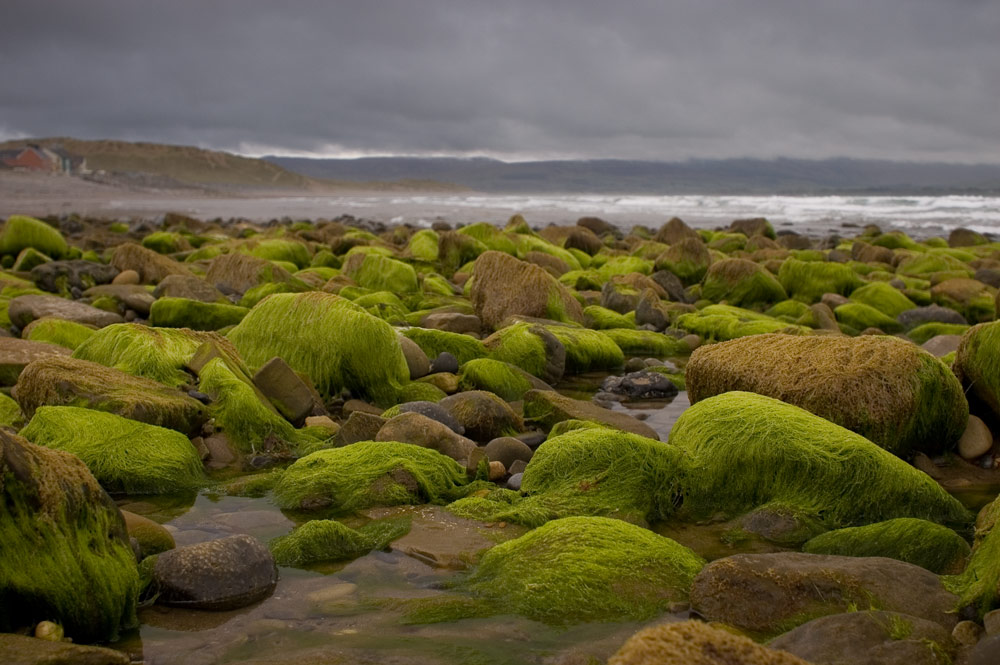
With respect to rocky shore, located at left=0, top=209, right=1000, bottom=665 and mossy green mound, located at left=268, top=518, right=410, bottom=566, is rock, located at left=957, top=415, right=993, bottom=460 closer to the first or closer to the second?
rocky shore, located at left=0, top=209, right=1000, bottom=665

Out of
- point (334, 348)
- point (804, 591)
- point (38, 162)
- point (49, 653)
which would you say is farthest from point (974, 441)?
point (38, 162)

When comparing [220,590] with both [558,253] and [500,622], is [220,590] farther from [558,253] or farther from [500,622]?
[558,253]

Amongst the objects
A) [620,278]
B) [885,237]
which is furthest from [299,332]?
[885,237]

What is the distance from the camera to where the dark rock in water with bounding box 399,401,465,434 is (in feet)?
20.6

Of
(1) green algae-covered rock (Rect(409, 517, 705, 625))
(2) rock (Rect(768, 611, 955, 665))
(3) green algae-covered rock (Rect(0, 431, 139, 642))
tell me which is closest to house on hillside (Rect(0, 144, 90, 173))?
(3) green algae-covered rock (Rect(0, 431, 139, 642))

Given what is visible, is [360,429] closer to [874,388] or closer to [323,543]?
[323,543]

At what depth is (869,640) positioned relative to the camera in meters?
3.13

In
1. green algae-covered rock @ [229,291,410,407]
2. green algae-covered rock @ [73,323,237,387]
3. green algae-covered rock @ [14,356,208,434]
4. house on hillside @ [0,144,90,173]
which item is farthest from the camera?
house on hillside @ [0,144,90,173]

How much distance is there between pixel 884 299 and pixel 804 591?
400 inches

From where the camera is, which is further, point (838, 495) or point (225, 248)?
point (225, 248)

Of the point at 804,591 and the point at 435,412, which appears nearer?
the point at 804,591

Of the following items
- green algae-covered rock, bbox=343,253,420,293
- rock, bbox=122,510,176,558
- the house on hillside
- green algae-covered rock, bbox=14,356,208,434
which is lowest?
rock, bbox=122,510,176,558

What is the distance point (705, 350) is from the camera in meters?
7.18

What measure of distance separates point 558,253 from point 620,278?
11.8ft
